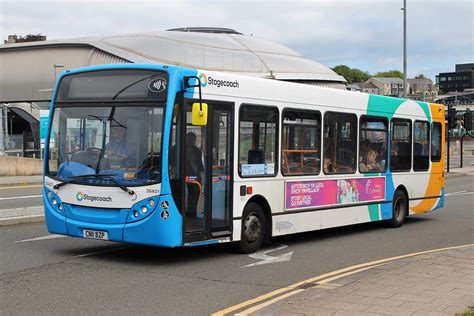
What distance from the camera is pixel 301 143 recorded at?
38.1ft

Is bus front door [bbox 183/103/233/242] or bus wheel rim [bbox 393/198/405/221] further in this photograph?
bus wheel rim [bbox 393/198/405/221]

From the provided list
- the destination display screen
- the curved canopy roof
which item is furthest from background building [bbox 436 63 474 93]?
the destination display screen

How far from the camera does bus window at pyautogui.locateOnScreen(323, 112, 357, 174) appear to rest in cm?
1231

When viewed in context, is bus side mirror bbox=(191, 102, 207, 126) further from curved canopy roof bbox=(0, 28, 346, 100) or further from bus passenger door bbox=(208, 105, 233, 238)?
curved canopy roof bbox=(0, 28, 346, 100)

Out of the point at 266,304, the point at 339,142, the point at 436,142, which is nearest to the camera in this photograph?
the point at 266,304

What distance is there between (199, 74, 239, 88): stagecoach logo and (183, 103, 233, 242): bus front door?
317 mm

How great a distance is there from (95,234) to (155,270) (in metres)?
1.03

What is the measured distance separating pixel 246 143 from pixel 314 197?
233 cm

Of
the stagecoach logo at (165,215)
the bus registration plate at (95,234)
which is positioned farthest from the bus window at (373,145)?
the bus registration plate at (95,234)

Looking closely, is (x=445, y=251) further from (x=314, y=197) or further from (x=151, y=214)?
(x=151, y=214)

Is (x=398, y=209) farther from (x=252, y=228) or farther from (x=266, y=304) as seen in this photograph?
(x=266, y=304)

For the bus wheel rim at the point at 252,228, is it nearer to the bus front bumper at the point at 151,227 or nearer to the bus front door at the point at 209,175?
the bus front door at the point at 209,175

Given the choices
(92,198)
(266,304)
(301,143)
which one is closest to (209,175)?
(92,198)

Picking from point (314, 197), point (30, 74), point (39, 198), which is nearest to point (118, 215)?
point (314, 197)
